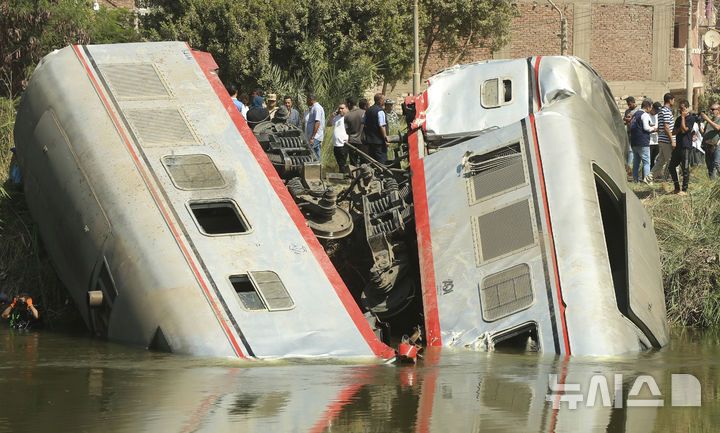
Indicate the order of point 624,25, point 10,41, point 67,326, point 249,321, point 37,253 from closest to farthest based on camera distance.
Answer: point 249,321
point 67,326
point 37,253
point 10,41
point 624,25

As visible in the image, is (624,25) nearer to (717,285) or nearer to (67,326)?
(717,285)

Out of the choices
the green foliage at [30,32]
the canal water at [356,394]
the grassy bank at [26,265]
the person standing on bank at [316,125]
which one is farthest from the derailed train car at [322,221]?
the green foliage at [30,32]

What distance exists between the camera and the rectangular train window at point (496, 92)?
48.3 feet

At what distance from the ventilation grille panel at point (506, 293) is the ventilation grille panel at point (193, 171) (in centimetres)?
320

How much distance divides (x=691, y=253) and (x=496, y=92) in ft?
11.8

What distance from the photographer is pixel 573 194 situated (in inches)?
463

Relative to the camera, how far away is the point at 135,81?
543 inches

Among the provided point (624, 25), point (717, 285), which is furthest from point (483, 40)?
point (717, 285)

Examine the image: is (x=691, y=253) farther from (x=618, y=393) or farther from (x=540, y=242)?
(x=618, y=393)

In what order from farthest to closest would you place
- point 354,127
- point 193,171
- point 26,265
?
point 354,127 → point 26,265 → point 193,171

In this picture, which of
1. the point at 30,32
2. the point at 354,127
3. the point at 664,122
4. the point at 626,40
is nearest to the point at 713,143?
the point at 664,122

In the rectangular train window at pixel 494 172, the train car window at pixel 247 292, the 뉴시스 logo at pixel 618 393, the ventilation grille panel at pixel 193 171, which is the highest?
the ventilation grille panel at pixel 193 171

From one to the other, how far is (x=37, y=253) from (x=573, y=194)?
7.47 metres

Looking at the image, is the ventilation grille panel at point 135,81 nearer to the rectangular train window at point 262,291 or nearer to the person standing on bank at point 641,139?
the rectangular train window at point 262,291
